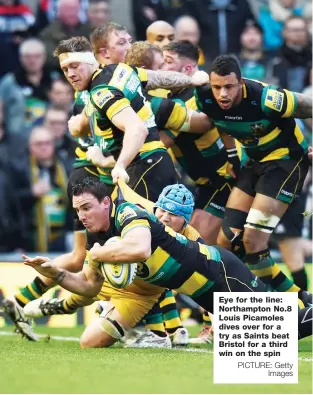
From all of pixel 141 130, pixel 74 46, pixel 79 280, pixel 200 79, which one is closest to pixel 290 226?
pixel 200 79

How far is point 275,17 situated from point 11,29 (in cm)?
358

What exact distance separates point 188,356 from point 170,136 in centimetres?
286

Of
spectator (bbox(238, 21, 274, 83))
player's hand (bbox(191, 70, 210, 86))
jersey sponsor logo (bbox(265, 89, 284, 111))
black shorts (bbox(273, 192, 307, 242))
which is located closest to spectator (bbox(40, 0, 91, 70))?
spectator (bbox(238, 21, 274, 83))

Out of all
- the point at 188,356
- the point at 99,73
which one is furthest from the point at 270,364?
the point at 99,73

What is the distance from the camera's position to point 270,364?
24.2 ft

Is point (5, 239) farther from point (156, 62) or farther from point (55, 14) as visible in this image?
point (156, 62)

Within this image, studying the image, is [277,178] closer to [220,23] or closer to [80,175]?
[80,175]

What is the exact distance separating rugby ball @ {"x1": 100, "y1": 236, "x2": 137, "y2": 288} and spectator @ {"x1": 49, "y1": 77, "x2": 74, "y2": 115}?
22.3 ft

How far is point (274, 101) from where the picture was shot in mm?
9883

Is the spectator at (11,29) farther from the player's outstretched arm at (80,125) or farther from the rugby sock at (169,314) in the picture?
the rugby sock at (169,314)

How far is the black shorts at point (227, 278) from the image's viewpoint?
861 cm

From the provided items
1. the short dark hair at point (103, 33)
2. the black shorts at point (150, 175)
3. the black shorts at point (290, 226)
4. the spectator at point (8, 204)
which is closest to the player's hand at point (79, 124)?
the short dark hair at point (103, 33)


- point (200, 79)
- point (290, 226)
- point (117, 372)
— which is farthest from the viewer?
point (290, 226)

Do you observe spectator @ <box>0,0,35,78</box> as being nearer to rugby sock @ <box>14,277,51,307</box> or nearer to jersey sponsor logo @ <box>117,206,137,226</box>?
rugby sock @ <box>14,277,51,307</box>
